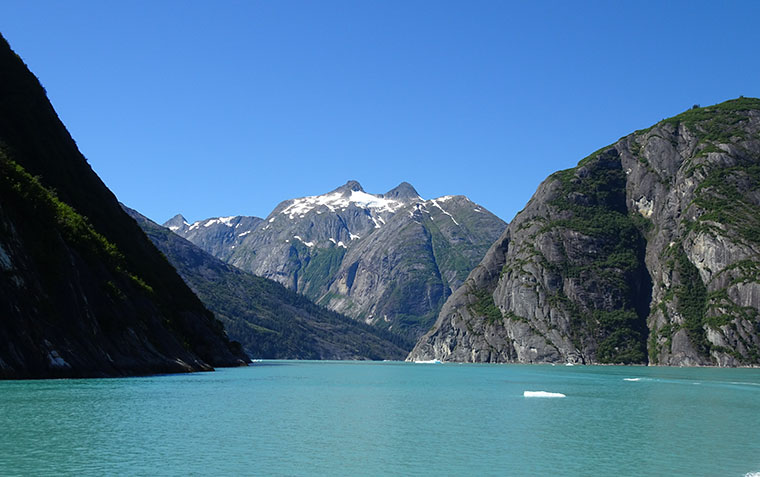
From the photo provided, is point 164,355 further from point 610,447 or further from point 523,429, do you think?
point 610,447

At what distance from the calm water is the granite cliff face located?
333 inches

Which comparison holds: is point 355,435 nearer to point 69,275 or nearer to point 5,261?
point 5,261

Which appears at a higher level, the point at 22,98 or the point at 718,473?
the point at 22,98

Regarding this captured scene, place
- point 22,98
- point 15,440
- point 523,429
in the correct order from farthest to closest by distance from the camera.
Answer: point 22,98, point 523,429, point 15,440

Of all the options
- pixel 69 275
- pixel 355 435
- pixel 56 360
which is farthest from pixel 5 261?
pixel 355 435

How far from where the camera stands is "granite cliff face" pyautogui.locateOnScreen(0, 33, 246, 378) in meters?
82.8

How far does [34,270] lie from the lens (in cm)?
8688

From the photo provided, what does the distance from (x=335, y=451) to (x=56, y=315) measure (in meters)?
60.2

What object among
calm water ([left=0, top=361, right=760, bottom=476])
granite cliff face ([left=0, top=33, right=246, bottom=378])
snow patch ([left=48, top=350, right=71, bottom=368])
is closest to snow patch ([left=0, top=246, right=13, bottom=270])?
granite cliff face ([left=0, top=33, right=246, bottom=378])

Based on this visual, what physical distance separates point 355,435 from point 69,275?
62282mm

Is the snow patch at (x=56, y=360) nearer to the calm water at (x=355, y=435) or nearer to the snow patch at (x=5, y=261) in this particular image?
the calm water at (x=355, y=435)

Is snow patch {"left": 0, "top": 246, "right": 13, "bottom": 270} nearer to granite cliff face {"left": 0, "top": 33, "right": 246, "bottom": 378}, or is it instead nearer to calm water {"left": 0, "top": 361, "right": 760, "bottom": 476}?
granite cliff face {"left": 0, "top": 33, "right": 246, "bottom": 378}

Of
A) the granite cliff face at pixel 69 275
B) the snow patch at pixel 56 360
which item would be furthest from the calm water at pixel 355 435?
the granite cliff face at pixel 69 275

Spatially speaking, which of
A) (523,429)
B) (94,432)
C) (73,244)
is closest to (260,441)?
(94,432)
